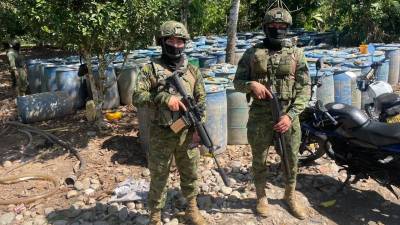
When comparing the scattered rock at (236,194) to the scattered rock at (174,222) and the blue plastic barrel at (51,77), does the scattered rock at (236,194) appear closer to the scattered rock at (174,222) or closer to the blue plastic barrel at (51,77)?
the scattered rock at (174,222)

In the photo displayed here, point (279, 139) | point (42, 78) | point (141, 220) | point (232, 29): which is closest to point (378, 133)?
point (279, 139)

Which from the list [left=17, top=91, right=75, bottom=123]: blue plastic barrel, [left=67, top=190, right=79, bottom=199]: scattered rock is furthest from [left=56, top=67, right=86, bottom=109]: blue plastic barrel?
[left=67, top=190, right=79, bottom=199]: scattered rock

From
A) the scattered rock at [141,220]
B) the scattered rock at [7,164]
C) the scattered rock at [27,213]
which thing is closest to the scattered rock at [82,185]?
the scattered rock at [27,213]

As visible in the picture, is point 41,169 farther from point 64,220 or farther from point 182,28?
point 182,28

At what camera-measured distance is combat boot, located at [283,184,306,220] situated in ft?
13.1

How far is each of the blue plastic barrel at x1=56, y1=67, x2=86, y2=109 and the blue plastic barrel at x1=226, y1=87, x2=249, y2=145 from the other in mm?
3651

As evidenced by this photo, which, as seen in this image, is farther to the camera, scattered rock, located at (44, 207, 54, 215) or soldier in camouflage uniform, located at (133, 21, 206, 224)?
scattered rock, located at (44, 207, 54, 215)

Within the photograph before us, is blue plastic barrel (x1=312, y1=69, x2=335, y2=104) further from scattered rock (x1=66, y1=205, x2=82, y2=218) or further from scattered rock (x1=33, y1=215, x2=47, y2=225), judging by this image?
scattered rock (x1=33, y1=215, x2=47, y2=225)

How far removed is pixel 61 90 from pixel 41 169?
282 centimetres

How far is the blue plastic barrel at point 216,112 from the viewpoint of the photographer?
5168 millimetres

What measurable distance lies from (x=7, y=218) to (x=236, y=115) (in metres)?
3.04

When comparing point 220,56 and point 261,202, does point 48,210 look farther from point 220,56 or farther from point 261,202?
point 220,56

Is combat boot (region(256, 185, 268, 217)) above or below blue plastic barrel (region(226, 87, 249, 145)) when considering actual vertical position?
below

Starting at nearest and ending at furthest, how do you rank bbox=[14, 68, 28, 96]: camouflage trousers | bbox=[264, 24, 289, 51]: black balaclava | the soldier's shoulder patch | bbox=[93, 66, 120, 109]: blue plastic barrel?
the soldier's shoulder patch
bbox=[264, 24, 289, 51]: black balaclava
bbox=[93, 66, 120, 109]: blue plastic barrel
bbox=[14, 68, 28, 96]: camouflage trousers
